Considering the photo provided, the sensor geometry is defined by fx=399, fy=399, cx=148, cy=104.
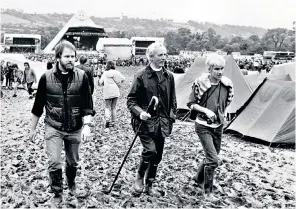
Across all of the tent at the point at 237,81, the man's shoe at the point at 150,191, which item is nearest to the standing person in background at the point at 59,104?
the man's shoe at the point at 150,191

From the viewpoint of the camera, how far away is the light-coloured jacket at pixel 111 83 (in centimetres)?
1007

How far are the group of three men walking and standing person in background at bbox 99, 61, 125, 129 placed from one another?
4.86m

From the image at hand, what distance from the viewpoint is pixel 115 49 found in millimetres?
71812

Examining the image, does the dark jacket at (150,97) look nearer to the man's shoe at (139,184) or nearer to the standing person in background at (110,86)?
the man's shoe at (139,184)

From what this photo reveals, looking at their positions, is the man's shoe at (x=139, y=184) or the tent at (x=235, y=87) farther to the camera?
the tent at (x=235, y=87)

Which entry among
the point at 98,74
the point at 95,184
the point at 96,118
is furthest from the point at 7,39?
the point at 95,184

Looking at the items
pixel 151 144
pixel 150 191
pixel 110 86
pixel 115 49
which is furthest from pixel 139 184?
pixel 115 49

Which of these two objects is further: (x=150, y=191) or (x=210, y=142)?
(x=150, y=191)

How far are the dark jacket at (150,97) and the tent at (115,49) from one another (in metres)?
66.3

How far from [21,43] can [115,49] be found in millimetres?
39311

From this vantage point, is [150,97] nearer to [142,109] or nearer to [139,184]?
[142,109]

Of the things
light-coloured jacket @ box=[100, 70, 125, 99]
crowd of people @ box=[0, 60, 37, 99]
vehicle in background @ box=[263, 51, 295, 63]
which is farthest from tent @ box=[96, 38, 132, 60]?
light-coloured jacket @ box=[100, 70, 125, 99]

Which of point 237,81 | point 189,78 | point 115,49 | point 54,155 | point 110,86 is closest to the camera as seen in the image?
point 54,155

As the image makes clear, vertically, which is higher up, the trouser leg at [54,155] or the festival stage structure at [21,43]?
the trouser leg at [54,155]
